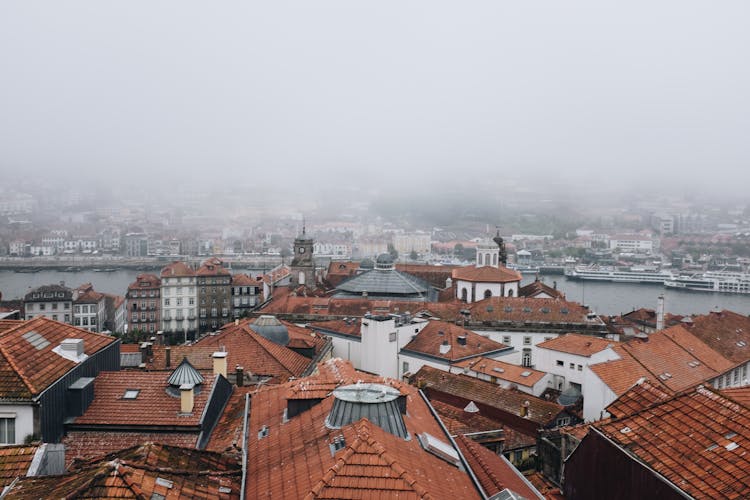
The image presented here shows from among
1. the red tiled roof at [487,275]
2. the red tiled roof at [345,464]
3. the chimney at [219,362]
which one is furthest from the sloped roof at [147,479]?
the red tiled roof at [487,275]

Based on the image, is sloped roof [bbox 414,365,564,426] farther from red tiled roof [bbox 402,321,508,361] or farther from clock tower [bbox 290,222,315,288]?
clock tower [bbox 290,222,315,288]

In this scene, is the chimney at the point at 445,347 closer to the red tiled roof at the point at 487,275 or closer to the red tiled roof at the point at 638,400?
the red tiled roof at the point at 487,275

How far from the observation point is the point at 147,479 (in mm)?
6547

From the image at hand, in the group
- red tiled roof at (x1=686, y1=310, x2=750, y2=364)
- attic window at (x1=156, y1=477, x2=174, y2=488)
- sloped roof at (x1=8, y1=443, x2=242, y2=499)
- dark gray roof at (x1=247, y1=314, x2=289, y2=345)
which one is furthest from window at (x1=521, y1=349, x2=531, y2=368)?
attic window at (x1=156, y1=477, x2=174, y2=488)

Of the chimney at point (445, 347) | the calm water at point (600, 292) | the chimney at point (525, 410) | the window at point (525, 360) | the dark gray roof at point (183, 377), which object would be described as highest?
the dark gray roof at point (183, 377)

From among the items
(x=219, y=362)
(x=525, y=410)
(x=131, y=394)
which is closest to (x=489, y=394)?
(x=525, y=410)

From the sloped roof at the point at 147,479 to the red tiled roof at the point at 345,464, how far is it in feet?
1.15

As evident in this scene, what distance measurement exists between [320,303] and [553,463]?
20.2m

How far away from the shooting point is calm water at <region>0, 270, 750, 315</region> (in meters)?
73.4

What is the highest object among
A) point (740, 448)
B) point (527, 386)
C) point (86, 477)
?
point (740, 448)

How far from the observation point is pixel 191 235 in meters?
155

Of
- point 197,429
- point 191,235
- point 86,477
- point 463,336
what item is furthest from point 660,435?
point 191,235

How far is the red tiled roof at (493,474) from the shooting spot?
9188 mm

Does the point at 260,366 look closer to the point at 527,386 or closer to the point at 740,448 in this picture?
the point at 527,386
